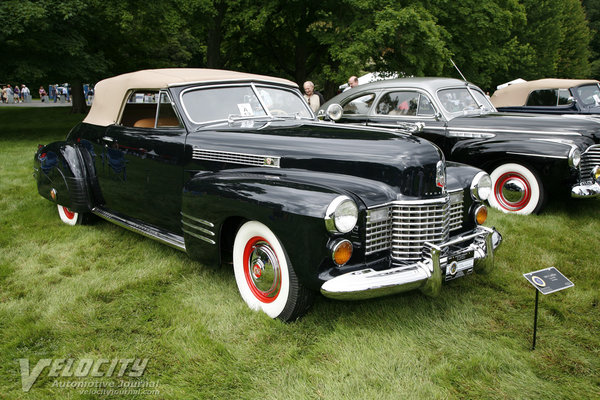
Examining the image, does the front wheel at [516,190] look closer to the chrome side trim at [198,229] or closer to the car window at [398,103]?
the car window at [398,103]

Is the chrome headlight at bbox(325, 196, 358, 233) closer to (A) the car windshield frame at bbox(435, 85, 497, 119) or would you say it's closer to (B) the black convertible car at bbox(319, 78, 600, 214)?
(B) the black convertible car at bbox(319, 78, 600, 214)

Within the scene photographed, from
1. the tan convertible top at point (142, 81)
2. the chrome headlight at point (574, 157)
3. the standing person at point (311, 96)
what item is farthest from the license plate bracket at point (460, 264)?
the standing person at point (311, 96)

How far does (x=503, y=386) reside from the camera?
8.46 ft

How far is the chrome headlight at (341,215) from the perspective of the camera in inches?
108

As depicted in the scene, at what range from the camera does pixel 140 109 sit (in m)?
5.16

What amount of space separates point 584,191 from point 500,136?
49.5 inches

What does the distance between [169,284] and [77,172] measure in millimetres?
1936

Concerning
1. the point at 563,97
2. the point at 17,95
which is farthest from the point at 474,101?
the point at 17,95

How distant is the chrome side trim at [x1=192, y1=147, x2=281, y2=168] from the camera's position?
3574 millimetres

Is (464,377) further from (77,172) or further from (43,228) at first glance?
(43,228)

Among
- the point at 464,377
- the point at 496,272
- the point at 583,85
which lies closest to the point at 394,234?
the point at 464,377

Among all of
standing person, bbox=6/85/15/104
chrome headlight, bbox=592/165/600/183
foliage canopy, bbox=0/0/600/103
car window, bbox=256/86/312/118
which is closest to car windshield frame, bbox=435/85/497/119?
chrome headlight, bbox=592/165/600/183

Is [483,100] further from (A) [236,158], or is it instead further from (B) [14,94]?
(B) [14,94]

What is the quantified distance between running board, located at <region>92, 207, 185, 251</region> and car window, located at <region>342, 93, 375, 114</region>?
4.23 m
